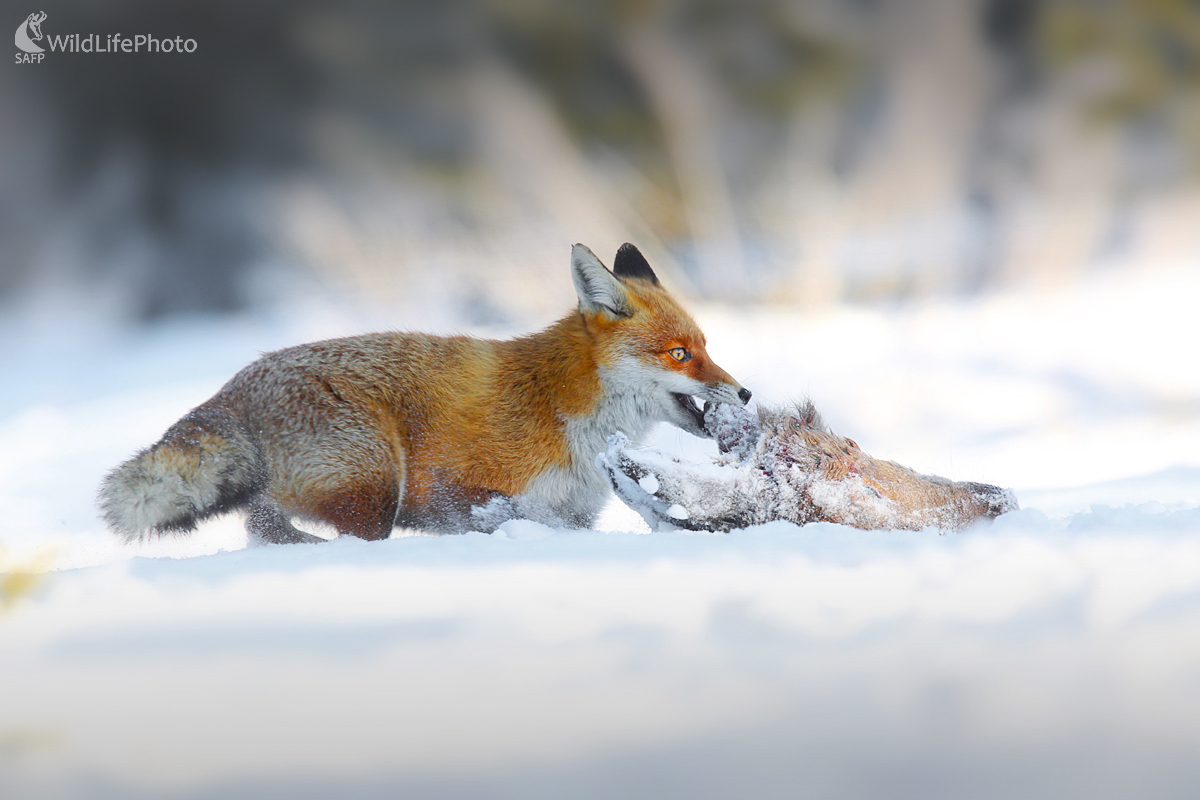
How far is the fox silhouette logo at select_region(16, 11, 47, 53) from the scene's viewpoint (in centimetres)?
267

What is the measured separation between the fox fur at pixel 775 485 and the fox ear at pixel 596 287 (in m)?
0.43

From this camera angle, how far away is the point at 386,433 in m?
1.85

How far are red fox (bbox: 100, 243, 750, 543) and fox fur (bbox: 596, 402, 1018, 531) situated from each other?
0.61ft

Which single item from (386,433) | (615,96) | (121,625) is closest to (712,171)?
(615,96)

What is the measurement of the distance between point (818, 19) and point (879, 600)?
272cm

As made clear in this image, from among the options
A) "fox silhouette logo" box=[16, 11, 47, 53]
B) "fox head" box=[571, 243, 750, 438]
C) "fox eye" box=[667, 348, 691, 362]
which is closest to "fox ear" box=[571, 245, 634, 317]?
"fox head" box=[571, 243, 750, 438]

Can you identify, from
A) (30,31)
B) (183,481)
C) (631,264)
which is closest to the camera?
(183,481)

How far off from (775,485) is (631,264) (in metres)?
0.94

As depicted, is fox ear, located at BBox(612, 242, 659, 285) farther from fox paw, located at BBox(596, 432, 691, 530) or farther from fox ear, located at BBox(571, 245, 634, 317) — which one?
fox paw, located at BBox(596, 432, 691, 530)

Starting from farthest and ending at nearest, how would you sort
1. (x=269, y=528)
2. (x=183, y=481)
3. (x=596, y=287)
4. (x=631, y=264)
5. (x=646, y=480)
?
1. (x=631, y=264)
2. (x=596, y=287)
3. (x=269, y=528)
4. (x=183, y=481)
5. (x=646, y=480)

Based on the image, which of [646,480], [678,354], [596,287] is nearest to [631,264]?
[596,287]

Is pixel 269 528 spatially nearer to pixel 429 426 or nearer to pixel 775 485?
pixel 429 426

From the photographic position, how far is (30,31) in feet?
8.85

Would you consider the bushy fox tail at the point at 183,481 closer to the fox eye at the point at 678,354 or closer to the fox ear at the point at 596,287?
the fox ear at the point at 596,287
